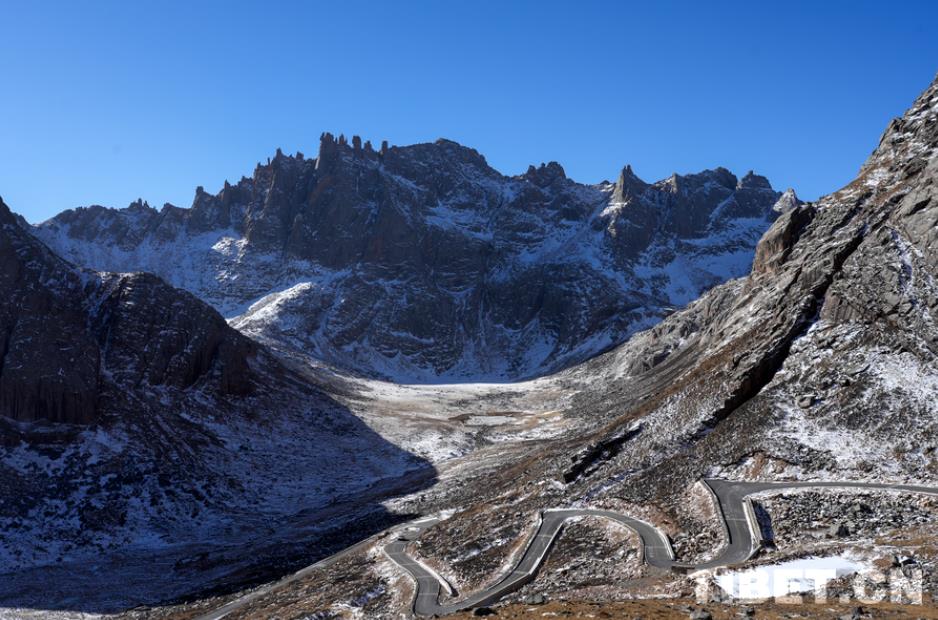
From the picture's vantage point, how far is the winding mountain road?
34906 millimetres

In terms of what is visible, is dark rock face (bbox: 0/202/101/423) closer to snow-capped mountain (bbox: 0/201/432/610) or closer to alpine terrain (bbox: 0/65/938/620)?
snow-capped mountain (bbox: 0/201/432/610)

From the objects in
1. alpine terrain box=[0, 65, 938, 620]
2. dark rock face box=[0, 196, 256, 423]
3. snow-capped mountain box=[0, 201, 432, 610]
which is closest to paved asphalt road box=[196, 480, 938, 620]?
alpine terrain box=[0, 65, 938, 620]

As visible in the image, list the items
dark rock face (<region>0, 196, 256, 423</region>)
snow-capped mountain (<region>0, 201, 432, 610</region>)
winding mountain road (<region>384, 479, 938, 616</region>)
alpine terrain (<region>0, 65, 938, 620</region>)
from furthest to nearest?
dark rock face (<region>0, 196, 256, 423</region>) → snow-capped mountain (<region>0, 201, 432, 610</region>) → alpine terrain (<region>0, 65, 938, 620</region>) → winding mountain road (<region>384, 479, 938, 616</region>)

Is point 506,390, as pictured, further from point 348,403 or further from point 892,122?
point 892,122

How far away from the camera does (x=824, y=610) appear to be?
924 inches

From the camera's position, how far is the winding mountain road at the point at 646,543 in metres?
34.9

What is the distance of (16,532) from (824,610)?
60.5 meters

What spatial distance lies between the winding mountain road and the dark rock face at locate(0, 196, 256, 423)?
4734 centimetres

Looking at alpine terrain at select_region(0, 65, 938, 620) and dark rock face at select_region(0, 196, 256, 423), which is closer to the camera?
alpine terrain at select_region(0, 65, 938, 620)

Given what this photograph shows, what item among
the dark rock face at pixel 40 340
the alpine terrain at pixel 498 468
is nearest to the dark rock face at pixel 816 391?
the alpine terrain at pixel 498 468

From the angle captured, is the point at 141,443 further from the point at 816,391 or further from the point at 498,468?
the point at 816,391

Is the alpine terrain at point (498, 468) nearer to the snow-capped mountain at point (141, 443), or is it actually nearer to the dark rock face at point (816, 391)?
the dark rock face at point (816, 391)

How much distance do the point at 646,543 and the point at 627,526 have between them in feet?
9.90

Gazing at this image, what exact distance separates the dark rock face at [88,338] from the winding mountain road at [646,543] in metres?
47.3
